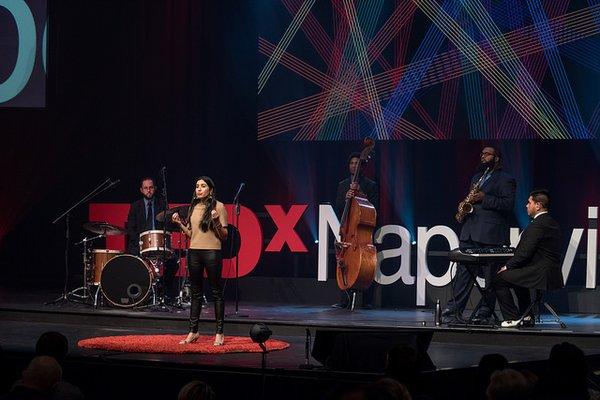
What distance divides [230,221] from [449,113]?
3126 millimetres

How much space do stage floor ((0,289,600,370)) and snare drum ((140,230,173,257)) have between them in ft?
2.20

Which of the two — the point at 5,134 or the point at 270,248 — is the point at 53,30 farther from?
the point at 270,248

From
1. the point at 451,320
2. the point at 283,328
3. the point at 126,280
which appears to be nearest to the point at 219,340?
the point at 283,328

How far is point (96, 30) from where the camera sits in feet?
48.4

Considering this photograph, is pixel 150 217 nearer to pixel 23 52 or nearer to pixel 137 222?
pixel 137 222

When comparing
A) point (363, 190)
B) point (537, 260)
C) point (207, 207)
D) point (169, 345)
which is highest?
point (363, 190)

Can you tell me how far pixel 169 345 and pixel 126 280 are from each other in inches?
107

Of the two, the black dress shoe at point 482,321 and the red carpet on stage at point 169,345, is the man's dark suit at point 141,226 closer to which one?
the red carpet on stage at point 169,345

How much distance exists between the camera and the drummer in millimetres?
13000

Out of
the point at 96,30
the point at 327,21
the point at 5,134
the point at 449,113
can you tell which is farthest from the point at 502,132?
the point at 5,134

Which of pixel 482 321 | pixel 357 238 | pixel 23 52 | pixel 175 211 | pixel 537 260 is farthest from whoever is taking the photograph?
pixel 23 52

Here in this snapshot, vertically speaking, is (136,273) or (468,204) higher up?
(468,204)

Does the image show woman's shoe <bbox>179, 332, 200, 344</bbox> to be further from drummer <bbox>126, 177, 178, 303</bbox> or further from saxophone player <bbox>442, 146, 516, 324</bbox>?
drummer <bbox>126, 177, 178, 303</bbox>

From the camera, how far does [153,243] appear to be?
40.3 feet
